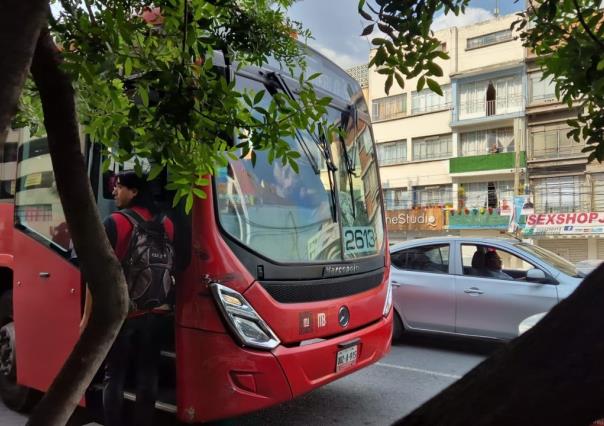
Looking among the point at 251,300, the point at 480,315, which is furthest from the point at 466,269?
the point at 251,300

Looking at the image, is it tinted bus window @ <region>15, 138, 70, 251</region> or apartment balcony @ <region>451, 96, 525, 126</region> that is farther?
apartment balcony @ <region>451, 96, 525, 126</region>

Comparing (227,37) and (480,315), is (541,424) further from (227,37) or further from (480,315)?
(480,315)

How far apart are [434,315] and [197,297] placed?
454cm

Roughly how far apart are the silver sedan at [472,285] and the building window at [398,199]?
27141 millimetres

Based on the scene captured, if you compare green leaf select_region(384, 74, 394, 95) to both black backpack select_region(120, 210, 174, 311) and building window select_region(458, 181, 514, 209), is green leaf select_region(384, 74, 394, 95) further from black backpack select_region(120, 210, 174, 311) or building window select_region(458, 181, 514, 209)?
building window select_region(458, 181, 514, 209)

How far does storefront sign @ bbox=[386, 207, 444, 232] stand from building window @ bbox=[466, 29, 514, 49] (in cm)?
995

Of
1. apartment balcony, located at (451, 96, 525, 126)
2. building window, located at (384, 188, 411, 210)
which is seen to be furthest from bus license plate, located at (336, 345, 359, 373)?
building window, located at (384, 188, 411, 210)

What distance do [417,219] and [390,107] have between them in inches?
296

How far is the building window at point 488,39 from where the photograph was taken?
3081 centimetres

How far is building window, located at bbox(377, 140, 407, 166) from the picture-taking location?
34812mm

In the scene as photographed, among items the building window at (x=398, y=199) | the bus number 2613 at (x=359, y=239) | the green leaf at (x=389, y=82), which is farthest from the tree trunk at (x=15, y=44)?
the building window at (x=398, y=199)

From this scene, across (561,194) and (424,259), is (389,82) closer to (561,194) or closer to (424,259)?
(424,259)

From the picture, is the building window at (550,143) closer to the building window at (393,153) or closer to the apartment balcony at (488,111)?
the apartment balcony at (488,111)

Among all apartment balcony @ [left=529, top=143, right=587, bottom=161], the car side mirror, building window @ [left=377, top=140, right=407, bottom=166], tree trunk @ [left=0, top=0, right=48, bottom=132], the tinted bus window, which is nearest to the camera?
tree trunk @ [left=0, top=0, right=48, bottom=132]
